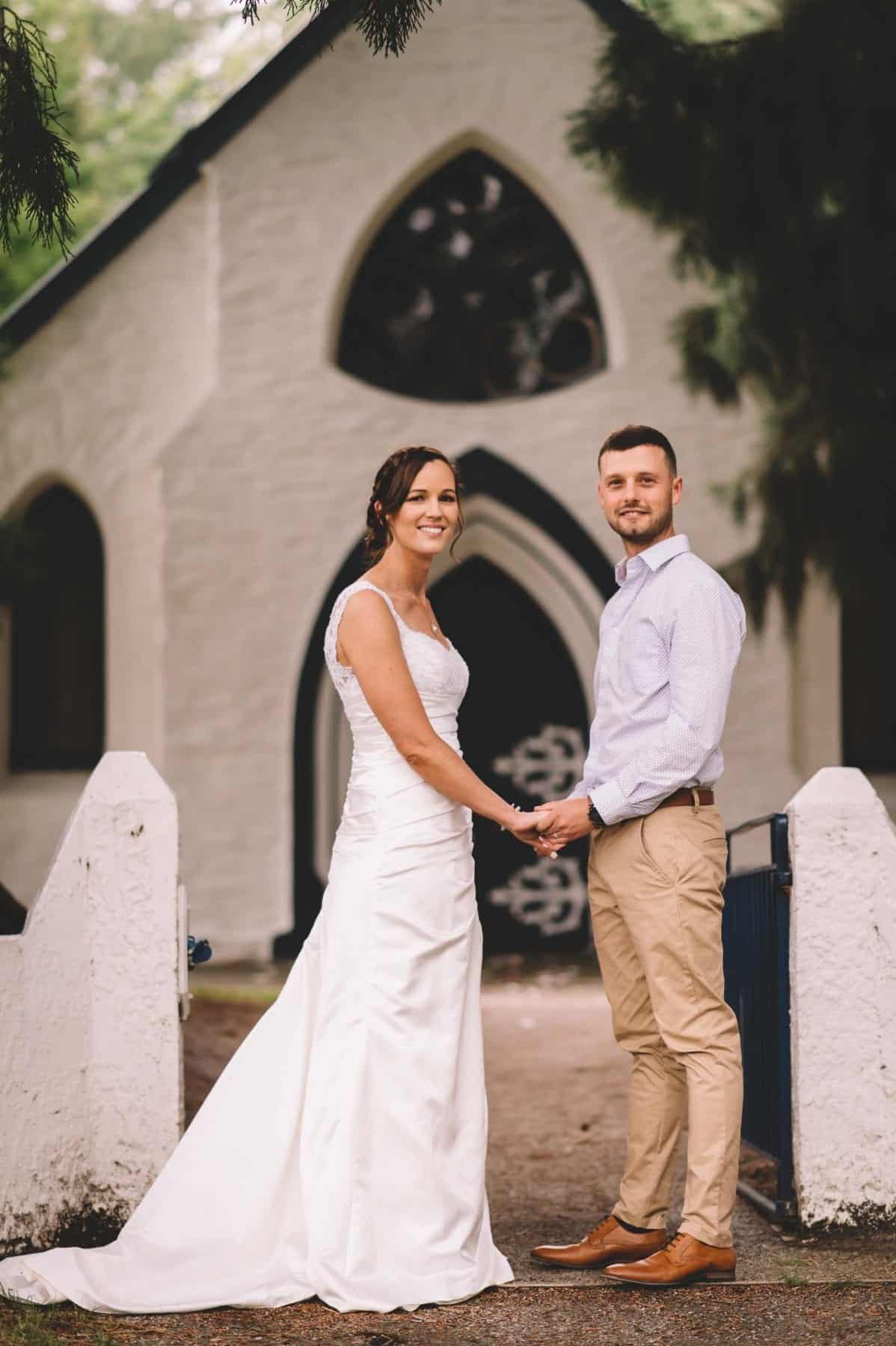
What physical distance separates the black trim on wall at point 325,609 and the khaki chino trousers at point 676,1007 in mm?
7702

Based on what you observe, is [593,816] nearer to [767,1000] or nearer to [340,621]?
[340,621]

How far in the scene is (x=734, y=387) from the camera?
10859 millimetres

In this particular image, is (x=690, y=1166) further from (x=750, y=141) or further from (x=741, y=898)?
(x=750, y=141)

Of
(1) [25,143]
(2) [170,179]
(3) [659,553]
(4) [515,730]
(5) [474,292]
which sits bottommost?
(4) [515,730]

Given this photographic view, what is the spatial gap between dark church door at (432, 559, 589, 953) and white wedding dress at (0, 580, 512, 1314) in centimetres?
828

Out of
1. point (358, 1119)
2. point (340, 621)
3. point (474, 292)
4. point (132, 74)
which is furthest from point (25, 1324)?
point (132, 74)

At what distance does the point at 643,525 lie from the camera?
414 cm

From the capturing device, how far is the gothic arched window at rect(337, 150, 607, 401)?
487 inches

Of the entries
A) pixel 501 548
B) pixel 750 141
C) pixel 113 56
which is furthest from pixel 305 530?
pixel 113 56

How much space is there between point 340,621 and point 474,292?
8687 millimetres

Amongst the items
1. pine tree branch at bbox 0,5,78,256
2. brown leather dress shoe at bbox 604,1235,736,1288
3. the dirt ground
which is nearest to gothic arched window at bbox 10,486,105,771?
the dirt ground

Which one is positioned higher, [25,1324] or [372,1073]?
[372,1073]

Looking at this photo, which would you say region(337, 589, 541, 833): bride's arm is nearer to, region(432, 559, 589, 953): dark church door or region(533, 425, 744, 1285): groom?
region(533, 425, 744, 1285): groom

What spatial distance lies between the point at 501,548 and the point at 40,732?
3985mm
